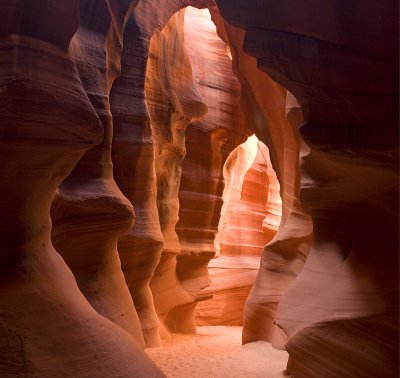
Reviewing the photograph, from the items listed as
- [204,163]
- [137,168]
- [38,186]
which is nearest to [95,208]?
[38,186]

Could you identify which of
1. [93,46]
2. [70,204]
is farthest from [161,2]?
[70,204]

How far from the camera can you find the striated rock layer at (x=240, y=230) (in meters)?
14.3

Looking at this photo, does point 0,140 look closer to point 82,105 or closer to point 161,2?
point 82,105

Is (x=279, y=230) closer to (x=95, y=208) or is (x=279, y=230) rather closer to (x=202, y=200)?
(x=95, y=208)

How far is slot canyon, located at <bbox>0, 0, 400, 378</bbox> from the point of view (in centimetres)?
383

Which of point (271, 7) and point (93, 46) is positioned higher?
point (271, 7)

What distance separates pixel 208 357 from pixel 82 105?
14.5 ft

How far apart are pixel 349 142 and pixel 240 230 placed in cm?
1278

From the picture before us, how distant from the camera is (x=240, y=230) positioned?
54.7 ft

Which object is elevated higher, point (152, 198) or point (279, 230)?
point (152, 198)

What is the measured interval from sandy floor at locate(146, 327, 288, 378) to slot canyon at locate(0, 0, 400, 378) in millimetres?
48

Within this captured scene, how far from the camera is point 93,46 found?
6348 millimetres

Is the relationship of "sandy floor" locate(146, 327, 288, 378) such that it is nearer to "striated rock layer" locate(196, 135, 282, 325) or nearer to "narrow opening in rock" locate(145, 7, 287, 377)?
"narrow opening in rock" locate(145, 7, 287, 377)

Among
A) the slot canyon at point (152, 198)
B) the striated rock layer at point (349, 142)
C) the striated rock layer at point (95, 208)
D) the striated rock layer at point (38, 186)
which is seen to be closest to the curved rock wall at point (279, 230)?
the slot canyon at point (152, 198)
